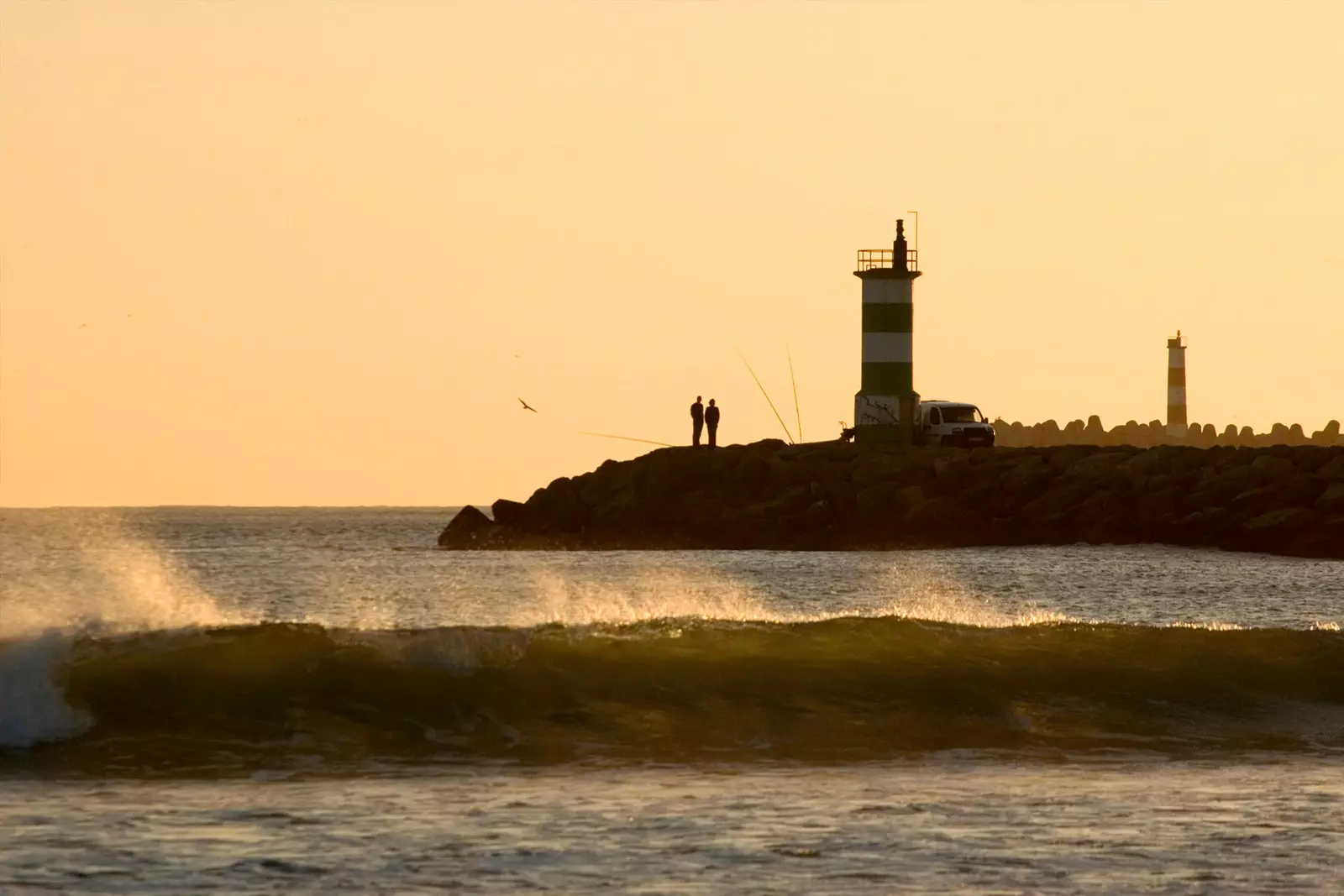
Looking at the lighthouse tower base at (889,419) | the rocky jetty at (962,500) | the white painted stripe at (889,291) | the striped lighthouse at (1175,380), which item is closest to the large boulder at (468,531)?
the rocky jetty at (962,500)

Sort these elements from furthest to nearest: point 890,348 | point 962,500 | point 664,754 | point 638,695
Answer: point 890,348 → point 962,500 → point 638,695 → point 664,754

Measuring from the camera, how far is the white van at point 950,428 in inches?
2261

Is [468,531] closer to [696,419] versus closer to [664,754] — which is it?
[696,419]

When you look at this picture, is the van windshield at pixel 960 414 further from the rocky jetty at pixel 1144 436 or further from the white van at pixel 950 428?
the rocky jetty at pixel 1144 436

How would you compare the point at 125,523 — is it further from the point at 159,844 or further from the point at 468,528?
the point at 159,844

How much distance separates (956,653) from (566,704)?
4.30 metres

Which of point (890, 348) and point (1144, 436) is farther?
point (1144, 436)

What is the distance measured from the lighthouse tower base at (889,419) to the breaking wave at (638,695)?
35187 millimetres

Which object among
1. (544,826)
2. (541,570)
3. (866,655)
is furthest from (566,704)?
(541,570)

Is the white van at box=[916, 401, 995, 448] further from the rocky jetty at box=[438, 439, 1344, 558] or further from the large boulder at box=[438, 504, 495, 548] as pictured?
the large boulder at box=[438, 504, 495, 548]

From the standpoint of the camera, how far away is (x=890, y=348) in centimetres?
5638

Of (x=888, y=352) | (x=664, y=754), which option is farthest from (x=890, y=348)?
(x=664, y=754)

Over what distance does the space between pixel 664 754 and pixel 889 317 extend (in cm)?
4137

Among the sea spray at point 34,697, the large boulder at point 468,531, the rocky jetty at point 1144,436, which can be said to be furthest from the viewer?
the rocky jetty at point 1144,436
